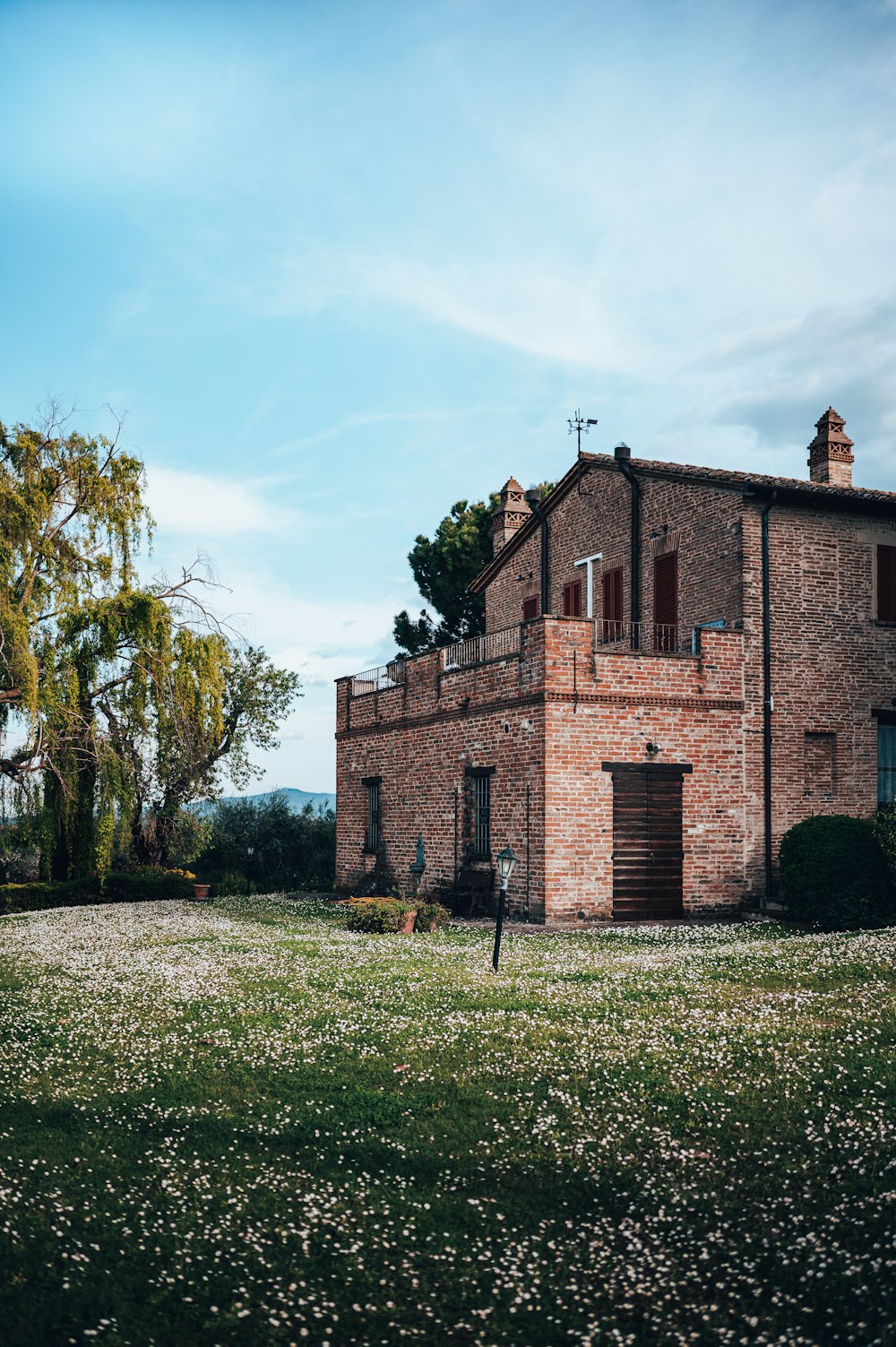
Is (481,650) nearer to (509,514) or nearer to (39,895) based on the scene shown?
(509,514)

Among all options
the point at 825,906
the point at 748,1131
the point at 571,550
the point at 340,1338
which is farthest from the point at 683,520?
the point at 340,1338

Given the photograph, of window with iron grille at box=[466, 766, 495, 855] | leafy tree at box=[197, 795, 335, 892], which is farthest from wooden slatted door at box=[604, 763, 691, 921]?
leafy tree at box=[197, 795, 335, 892]

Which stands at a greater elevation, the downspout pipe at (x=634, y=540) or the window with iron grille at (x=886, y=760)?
the downspout pipe at (x=634, y=540)

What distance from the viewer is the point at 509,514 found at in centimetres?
3347

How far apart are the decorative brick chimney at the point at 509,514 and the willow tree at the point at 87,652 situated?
12352 mm

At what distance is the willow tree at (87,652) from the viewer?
20500mm

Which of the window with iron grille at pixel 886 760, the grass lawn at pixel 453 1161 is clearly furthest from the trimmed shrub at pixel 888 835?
the grass lawn at pixel 453 1161

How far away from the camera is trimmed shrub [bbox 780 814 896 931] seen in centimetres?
1802

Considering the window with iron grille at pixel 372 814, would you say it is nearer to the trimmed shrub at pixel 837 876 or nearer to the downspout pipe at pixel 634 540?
the downspout pipe at pixel 634 540

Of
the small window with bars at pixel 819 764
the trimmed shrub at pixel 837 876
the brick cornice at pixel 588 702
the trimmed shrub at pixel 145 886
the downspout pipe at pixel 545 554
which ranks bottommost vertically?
the trimmed shrub at pixel 145 886

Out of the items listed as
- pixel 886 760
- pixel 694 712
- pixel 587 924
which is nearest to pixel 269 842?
pixel 587 924

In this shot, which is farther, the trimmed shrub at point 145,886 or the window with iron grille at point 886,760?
the trimmed shrub at point 145,886

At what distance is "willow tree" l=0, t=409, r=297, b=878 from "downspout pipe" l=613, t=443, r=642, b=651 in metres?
9.14

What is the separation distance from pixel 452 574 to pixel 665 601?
21.5 meters
